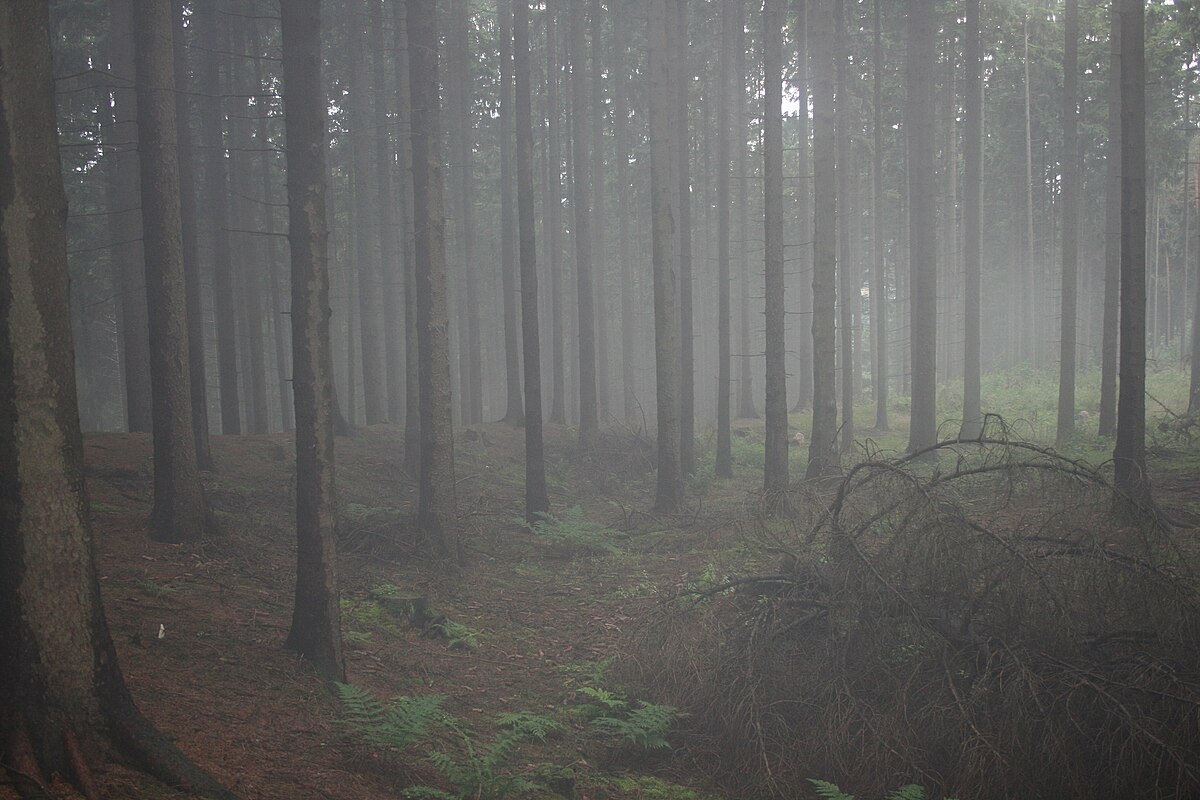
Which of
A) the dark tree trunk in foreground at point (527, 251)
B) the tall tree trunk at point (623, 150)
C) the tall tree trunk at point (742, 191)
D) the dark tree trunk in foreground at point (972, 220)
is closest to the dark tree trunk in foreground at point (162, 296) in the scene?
the dark tree trunk in foreground at point (527, 251)

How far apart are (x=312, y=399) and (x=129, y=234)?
41.9 ft

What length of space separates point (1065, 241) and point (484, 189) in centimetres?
2606

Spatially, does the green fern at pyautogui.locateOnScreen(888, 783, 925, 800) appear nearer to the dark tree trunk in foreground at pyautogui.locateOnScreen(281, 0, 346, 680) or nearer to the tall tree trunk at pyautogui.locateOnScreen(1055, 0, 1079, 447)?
the dark tree trunk in foreground at pyautogui.locateOnScreen(281, 0, 346, 680)

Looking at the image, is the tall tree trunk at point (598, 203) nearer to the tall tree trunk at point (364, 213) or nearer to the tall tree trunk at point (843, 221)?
the tall tree trunk at point (364, 213)

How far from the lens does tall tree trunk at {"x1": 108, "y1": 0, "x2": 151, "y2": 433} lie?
50.1 feet

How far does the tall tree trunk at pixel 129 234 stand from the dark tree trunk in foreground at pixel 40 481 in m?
11.2

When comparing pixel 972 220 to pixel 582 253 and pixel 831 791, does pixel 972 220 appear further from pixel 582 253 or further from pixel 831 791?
pixel 831 791

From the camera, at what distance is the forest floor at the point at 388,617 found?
20.3ft

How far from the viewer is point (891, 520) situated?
7668 mm

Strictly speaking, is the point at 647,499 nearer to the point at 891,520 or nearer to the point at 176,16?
the point at 891,520

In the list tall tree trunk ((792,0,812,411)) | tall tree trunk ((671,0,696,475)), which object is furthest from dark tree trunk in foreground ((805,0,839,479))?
tall tree trunk ((792,0,812,411))

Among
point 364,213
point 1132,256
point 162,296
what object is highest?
point 364,213

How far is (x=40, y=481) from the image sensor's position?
451 centimetres

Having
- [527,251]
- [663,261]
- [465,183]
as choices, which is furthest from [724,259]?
[465,183]
